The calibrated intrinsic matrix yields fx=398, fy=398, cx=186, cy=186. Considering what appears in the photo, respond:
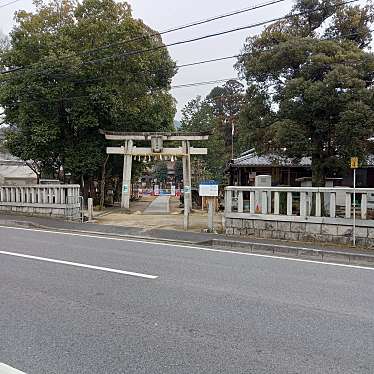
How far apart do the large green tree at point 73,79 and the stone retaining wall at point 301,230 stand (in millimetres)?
10513

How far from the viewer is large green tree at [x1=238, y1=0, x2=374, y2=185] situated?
13031 millimetres

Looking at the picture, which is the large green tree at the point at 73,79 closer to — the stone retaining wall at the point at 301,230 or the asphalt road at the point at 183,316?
the stone retaining wall at the point at 301,230

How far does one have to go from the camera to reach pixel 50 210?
1634 centimetres

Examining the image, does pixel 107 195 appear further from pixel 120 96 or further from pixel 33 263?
pixel 33 263

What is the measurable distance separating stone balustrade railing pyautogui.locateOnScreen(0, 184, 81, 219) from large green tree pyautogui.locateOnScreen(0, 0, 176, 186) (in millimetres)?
3111

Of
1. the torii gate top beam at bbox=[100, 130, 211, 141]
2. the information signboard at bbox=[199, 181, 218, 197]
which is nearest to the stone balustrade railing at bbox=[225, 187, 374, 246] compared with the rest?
the information signboard at bbox=[199, 181, 218, 197]

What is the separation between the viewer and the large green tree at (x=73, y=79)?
61.6ft

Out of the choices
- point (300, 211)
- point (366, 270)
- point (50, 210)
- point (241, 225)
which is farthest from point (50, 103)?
point (366, 270)

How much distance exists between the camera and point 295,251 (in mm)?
9492

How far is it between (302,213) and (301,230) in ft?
1.55

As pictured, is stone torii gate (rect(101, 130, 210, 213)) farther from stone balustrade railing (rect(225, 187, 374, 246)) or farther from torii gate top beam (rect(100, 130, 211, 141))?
stone balustrade railing (rect(225, 187, 374, 246))

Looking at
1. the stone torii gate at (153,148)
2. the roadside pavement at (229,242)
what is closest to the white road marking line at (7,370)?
the roadside pavement at (229,242)

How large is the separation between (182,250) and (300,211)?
3536 mm

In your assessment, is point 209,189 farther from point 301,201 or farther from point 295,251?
point 295,251
